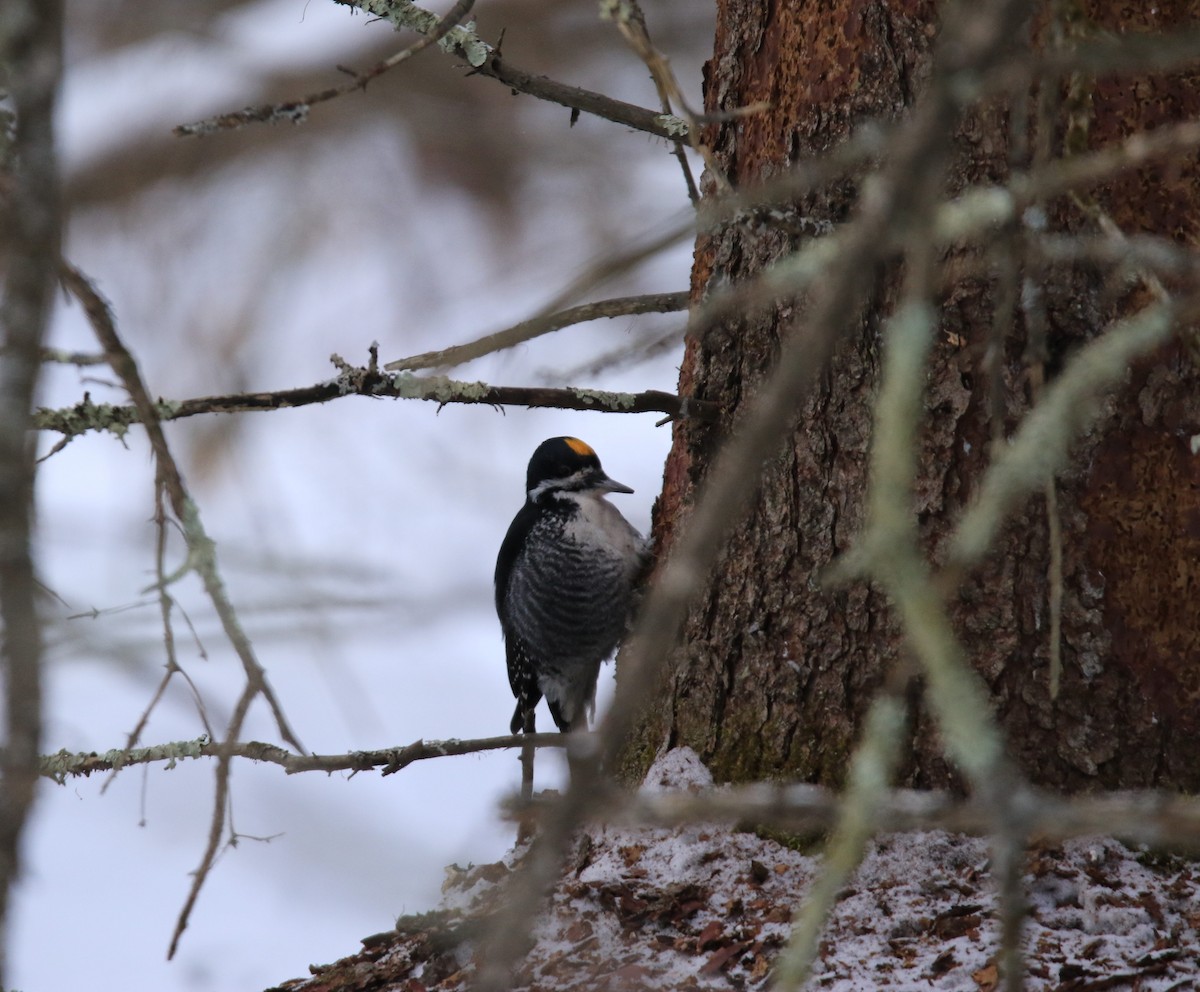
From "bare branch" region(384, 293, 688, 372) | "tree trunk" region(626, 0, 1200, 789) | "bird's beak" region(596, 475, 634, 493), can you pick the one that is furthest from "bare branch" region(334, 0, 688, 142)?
"bird's beak" region(596, 475, 634, 493)

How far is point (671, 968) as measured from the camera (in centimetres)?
202

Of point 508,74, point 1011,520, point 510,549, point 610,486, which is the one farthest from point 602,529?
point 1011,520

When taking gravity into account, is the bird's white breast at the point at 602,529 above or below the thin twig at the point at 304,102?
below

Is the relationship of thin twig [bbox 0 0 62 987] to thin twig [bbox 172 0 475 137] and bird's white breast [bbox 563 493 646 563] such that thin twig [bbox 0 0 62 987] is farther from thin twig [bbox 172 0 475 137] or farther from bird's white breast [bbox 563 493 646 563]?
bird's white breast [bbox 563 493 646 563]

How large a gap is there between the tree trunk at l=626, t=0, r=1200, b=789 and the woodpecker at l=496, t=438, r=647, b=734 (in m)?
1.18

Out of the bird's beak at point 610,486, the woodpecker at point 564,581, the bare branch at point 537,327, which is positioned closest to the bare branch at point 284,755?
the bare branch at point 537,327

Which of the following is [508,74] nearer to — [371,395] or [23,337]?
[371,395]

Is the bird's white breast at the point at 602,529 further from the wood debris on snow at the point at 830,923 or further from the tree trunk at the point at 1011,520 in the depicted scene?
the wood debris on snow at the point at 830,923

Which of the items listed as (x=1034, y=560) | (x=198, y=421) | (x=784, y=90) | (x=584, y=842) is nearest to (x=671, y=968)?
(x=584, y=842)

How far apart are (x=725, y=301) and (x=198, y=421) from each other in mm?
4564

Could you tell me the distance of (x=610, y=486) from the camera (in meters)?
3.88

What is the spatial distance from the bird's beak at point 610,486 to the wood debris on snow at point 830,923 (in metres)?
1.51

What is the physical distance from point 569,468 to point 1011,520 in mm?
1950

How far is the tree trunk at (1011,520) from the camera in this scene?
7.28 feet
